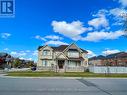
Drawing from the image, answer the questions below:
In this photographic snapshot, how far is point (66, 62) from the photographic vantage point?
204 feet

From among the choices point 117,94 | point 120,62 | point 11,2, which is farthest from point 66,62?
point 120,62

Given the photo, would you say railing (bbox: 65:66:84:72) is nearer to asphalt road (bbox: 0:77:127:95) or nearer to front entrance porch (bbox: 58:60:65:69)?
front entrance porch (bbox: 58:60:65:69)

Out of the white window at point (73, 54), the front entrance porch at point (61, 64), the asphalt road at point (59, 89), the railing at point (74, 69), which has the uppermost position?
the white window at point (73, 54)

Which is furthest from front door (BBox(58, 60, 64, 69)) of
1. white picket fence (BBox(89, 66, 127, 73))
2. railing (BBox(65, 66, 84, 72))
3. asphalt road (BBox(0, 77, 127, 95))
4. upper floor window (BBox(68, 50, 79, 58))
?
asphalt road (BBox(0, 77, 127, 95))

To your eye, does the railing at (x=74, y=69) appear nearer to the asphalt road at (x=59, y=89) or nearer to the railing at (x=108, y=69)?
the railing at (x=108, y=69)

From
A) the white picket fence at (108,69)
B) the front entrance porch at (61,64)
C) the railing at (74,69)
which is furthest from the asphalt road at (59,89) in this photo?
the front entrance porch at (61,64)

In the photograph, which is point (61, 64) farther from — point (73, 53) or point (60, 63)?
point (73, 53)

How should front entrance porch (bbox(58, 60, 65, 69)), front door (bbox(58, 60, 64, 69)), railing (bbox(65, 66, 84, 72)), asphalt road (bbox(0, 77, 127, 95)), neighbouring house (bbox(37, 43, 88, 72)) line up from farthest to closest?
front door (bbox(58, 60, 64, 69)) → front entrance porch (bbox(58, 60, 65, 69)) → neighbouring house (bbox(37, 43, 88, 72)) → railing (bbox(65, 66, 84, 72)) → asphalt road (bbox(0, 77, 127, 95))

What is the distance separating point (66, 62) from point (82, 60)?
4997 millimetres

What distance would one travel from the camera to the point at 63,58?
61.9 m

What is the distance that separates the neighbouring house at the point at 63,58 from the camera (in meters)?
61.9

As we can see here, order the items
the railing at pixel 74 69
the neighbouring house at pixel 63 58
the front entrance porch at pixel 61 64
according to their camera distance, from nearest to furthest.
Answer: the railing at pixel 74 69 < the neighbouring house at pixel 63 58 < the front entrance porch at pixel 61 64

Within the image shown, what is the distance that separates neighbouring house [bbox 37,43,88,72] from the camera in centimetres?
6191

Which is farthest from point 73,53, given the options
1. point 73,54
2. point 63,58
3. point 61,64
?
point 61,64
